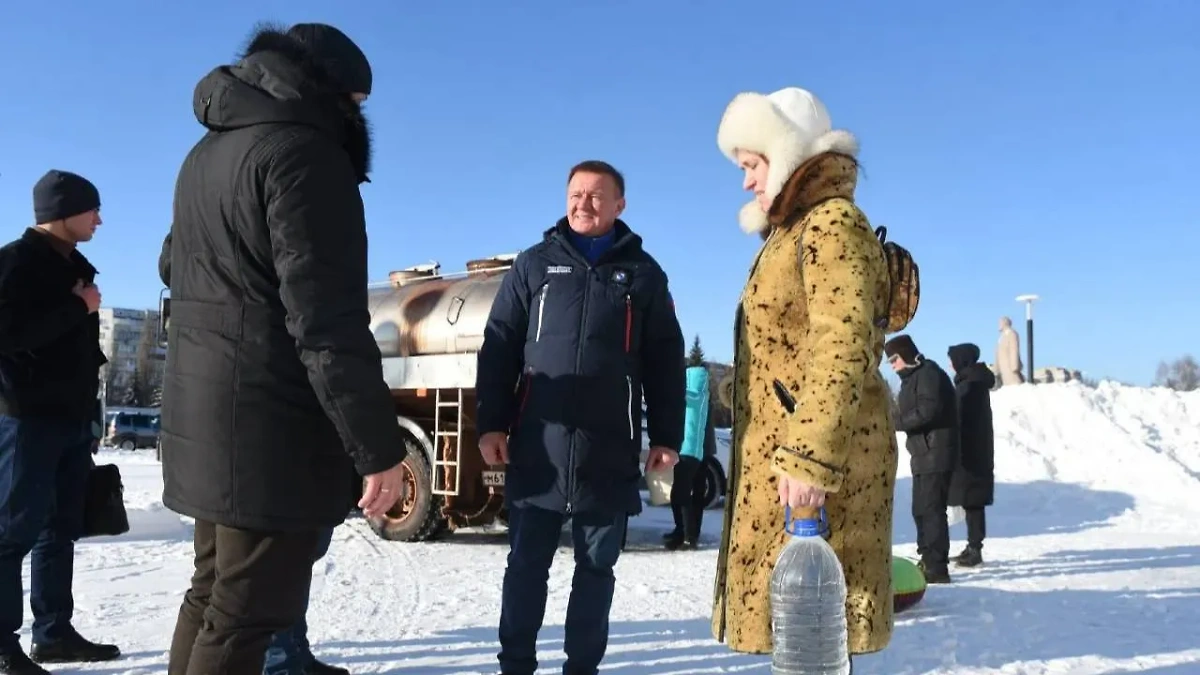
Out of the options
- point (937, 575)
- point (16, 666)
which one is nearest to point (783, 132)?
point (16, 666)

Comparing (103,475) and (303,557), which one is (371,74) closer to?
(303,557)

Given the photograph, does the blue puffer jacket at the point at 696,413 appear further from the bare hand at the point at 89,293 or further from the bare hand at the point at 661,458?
the bare hand at the point at 89,293

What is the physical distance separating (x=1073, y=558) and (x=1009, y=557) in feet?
1.78

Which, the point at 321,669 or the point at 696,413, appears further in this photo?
the point at 696,413

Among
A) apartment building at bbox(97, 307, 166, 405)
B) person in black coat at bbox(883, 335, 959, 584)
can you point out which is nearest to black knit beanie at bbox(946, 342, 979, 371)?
person in black coat at bbox(883, 335, 959, 584)

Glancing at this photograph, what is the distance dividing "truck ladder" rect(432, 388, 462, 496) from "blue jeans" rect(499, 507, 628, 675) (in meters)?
4.56

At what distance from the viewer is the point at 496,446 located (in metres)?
3.66

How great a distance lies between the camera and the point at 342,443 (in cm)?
237

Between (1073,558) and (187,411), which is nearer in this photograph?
(187,411)

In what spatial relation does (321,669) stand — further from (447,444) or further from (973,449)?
(973,449)

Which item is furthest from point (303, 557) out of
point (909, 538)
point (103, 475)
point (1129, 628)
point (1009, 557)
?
point (909, 538)

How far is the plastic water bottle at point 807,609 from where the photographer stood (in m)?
2.44

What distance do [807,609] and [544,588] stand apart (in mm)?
1287

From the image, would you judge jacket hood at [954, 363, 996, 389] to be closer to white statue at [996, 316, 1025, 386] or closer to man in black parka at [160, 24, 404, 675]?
man in black parka at [160, 24, 404, 675]
